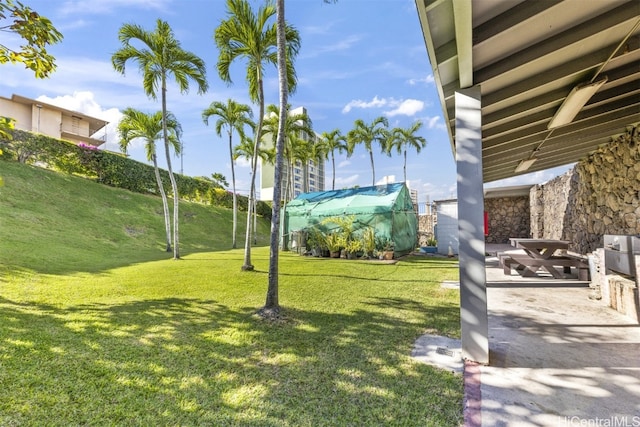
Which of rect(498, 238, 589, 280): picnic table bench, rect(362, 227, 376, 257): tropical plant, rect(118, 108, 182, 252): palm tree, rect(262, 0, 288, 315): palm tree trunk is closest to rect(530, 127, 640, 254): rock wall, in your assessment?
rect(498, 238, 589, 280): picnic table bench

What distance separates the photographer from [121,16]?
8.38 m

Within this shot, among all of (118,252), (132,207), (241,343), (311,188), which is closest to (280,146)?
(241,343)

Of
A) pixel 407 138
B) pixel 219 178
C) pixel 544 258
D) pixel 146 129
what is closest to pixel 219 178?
pixel 219 178

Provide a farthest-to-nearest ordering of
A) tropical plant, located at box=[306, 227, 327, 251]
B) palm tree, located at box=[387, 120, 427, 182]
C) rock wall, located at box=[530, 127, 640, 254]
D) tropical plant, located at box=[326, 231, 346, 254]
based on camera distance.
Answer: palm tree, located at box=[387, 120, 427, 182], tropical plant, located at box=[306, 227, 327, 251], tropical plant, located at box=[326, 231, 346, 254], rock wall, located at box=[530, 127, 640, 254]

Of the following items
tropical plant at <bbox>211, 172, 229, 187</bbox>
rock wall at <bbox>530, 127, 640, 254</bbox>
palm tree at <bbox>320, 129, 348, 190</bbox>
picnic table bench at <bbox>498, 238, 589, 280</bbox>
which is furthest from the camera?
tropical plant at <bbox>211, 172, 229, 187</bbox>

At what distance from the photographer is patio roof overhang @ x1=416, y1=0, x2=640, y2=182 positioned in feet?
7.22

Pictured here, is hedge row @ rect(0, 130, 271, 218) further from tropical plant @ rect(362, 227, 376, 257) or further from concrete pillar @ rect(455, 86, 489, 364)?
concrete pillar @ rect(455, 86, 489, 364)

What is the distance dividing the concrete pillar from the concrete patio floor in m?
0.23

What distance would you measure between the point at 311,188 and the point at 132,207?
47.1 metres

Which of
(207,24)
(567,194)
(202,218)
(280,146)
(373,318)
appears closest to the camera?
(373,318)

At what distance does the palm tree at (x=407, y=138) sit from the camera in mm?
19297

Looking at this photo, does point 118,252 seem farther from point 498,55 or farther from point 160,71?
point 498,55

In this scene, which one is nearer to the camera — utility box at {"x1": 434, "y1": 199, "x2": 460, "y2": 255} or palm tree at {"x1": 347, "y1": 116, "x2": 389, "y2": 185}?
utility box at {"x1": 434, "y1": 199, "x2": 460, "y2": 255}

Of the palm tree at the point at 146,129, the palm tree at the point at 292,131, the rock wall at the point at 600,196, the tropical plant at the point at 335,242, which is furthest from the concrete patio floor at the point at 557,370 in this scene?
the palm tree at the point at 146,129
